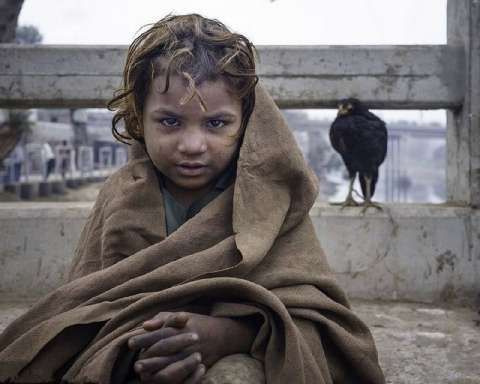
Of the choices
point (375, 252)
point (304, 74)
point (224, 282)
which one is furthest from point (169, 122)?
point (375, 252)

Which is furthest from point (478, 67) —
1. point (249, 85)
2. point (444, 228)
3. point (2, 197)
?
point (2, 197)

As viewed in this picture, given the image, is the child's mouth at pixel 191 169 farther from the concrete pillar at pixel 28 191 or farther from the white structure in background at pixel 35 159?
the white structure in background at pixel 35 159

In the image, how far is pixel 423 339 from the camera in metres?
2.68

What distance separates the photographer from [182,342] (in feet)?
4.04

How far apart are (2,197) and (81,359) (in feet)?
48.1

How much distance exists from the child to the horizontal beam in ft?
5.29

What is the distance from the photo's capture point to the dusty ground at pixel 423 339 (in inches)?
89.1

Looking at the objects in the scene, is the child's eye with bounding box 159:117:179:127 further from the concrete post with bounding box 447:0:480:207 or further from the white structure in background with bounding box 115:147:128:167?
the white structure in background with bounding box 115:147:128:167

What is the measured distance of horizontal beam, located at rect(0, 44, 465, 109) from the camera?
331 cm

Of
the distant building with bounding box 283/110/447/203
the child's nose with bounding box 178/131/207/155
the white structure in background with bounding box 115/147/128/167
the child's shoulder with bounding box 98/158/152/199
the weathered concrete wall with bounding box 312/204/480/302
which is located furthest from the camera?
the white structure in background with bounding box 115/147/128/167

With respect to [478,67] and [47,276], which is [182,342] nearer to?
[47,276]

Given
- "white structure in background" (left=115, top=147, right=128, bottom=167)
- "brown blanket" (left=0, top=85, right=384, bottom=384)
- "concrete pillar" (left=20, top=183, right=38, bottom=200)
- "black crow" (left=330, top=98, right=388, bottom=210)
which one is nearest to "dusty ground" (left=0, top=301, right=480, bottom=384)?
"black crow" (left=330, top=98, right=388, bottom=210)

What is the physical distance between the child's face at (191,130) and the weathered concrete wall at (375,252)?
1796 mm

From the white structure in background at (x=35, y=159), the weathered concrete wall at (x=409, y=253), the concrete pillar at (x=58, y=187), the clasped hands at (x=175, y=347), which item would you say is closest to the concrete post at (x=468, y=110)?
the weathered concrete wall at (x=409, y=253)
